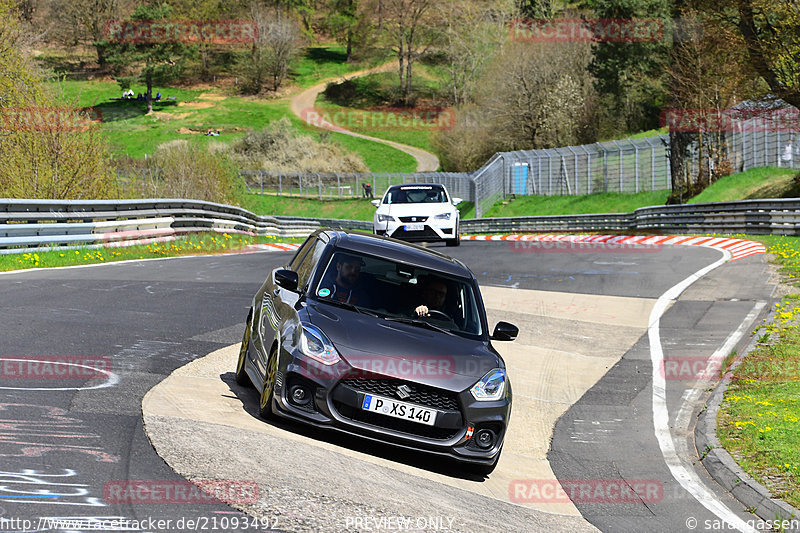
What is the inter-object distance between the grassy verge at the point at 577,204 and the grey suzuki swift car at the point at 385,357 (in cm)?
4422

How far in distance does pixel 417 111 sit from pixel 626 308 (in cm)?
10966

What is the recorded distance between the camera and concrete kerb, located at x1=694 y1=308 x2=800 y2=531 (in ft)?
23.1

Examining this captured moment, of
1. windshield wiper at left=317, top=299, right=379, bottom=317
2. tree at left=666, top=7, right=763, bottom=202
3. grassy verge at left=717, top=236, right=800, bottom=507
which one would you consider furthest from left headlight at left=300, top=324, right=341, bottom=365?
tree at left=666, top=7, right=763, bottom=202

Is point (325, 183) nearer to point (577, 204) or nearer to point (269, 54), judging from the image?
point (577, 204)

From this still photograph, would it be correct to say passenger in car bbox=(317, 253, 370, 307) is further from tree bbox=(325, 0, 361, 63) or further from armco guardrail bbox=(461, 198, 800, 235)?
tree bbox=(325, 0, 361, 63)

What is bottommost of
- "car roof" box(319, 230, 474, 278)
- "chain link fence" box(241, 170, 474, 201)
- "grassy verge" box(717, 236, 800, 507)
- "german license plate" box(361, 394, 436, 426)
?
"chain link fence" box(241, 170, 474, 201)

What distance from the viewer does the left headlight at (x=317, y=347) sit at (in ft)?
24.1

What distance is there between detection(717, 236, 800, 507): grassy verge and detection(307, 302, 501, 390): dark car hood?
7.89 feet

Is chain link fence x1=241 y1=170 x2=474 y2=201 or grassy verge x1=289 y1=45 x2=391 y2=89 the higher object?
grassy verge x1=289 y1=45 x2=391 y2=89

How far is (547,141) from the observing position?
75438 millimetres

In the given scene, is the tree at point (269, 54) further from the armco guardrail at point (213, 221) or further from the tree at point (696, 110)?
the tree at point (696, 110)

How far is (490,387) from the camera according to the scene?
300 inches


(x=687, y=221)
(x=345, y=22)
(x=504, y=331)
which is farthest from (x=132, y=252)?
(x=345, y=22)

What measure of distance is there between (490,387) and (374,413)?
98 centimetres
